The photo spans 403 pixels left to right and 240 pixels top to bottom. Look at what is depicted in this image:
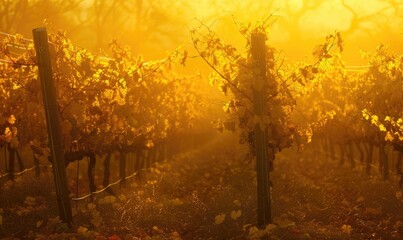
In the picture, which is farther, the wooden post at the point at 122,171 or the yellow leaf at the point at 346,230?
the wooden post at the point at 122,171

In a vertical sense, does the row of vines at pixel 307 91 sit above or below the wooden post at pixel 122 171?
above

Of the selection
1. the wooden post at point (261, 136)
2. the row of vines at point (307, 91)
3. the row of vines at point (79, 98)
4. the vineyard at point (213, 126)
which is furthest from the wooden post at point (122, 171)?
the wooden post at point (261, 136)

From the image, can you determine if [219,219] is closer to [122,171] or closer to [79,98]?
[79,98]

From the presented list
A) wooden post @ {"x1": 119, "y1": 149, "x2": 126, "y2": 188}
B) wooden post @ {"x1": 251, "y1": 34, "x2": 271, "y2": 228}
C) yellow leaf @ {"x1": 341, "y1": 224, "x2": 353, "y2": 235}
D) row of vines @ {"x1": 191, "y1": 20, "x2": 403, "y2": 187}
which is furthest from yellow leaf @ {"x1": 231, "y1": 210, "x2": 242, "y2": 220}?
wooden post @ {"x1": 119, "y1": 149, "x2": 126, "y2": 188}

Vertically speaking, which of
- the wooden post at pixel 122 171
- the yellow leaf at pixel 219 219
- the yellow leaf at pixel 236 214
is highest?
the wooden post at pixel 122 171

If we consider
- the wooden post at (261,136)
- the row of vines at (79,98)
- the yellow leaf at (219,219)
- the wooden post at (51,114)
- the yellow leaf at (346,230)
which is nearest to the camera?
the wooden post at (51,114)

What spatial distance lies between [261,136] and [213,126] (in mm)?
2745

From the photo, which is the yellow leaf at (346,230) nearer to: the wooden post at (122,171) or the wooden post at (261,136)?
the wooden post at (261,136)

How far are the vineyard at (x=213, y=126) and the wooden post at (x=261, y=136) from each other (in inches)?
0.6

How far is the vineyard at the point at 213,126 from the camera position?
7.75 m

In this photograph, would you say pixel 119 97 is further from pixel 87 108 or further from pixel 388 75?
pixel 388 75

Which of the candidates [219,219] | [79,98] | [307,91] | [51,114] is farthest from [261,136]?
[307,91]

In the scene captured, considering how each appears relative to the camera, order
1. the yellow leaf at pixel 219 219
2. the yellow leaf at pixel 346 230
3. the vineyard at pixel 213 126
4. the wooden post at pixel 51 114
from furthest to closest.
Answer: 1. the yellow leaf at pixel 219 219
2. the yellow leaf at pixel 346 230
3. the vineyard at pixel 213 126
4. the wooden post at pixel 51 114

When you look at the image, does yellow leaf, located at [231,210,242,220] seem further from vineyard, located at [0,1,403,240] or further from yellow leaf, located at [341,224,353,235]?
yellow leaf, located at [341,224,353,235]
